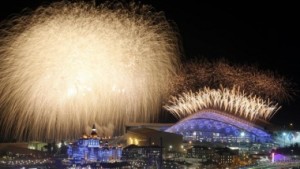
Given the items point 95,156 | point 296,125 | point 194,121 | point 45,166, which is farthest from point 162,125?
point 45,166

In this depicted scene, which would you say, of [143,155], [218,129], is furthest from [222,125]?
[143,155]

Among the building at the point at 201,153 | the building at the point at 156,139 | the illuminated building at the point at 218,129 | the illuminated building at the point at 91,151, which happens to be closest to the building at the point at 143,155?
the illuminated building at the point at 91,151

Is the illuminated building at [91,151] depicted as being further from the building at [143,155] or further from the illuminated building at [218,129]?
the illuminated building at [218,129]

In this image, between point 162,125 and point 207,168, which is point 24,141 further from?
point 207,168

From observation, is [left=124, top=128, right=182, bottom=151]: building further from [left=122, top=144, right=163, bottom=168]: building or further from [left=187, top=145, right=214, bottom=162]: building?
[left=187, top=145, right=214, bottom=162]: building

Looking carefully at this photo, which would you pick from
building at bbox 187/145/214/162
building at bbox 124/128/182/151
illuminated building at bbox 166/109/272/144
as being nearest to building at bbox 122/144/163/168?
building at bbox 187/145/214/162
